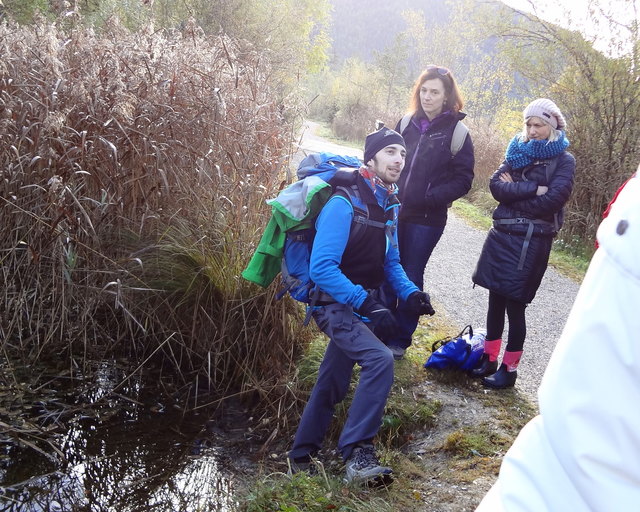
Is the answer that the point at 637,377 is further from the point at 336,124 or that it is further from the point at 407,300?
the point at 336,124

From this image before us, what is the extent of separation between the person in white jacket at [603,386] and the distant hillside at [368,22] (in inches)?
4708

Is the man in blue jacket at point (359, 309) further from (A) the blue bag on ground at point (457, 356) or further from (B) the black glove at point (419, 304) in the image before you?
(A) the blue bag on ground at point (457, 356)

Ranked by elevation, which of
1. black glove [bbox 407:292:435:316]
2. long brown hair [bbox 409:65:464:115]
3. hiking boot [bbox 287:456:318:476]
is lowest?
hiking boot [bbox 287:456:318:476]

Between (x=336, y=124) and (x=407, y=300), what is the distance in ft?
88.1

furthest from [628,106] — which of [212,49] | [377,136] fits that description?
[377,136]

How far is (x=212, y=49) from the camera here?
5.69 metres

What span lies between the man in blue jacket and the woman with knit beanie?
1.02 meters

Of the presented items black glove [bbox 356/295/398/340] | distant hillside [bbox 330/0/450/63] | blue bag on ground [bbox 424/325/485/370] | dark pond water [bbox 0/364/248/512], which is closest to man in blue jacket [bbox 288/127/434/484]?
black glove [bbox 356/295/398/340]

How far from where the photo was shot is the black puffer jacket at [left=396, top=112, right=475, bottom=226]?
14.2 feet

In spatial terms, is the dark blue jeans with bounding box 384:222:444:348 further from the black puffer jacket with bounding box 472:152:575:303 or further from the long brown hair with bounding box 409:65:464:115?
the long brown hair with bounding box 409:65:464:115

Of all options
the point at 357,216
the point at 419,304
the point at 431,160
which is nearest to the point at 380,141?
the point at 357,216

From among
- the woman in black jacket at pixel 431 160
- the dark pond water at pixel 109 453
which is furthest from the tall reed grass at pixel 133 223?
the woman in black jacket at pixel 431 160

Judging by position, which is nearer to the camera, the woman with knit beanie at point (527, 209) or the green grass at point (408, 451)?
the green grass at point (408, 451)

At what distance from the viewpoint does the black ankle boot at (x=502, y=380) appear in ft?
14.6
